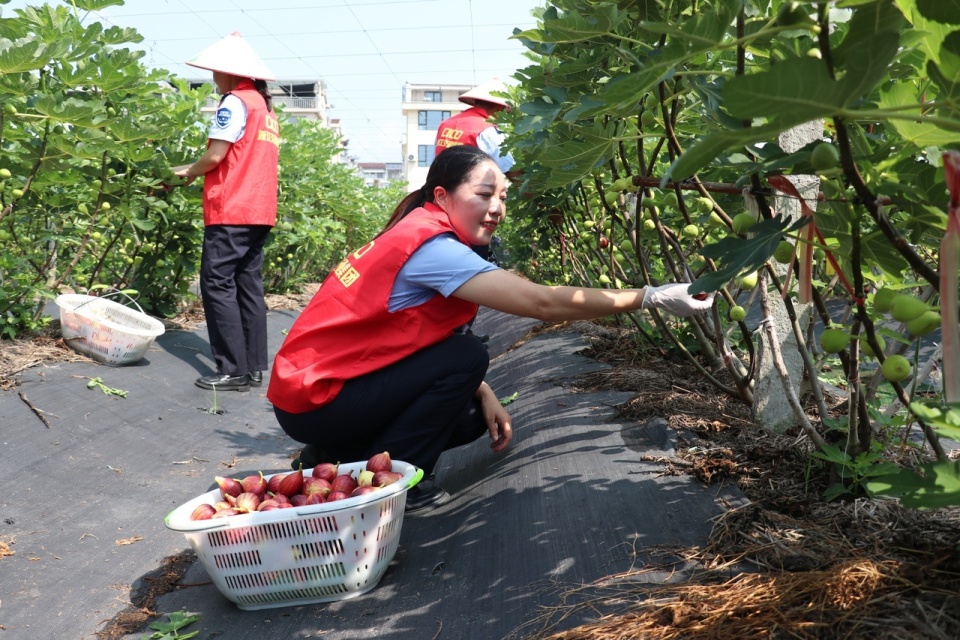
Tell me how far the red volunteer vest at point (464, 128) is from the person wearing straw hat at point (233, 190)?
4.71ft

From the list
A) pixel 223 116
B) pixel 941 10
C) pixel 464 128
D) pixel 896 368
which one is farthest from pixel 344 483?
pixel 464 128

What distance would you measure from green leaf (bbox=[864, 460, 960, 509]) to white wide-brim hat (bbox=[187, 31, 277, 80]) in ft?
14.9

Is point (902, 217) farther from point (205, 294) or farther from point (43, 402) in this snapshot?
point (205, 294)

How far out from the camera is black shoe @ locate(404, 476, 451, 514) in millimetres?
2945

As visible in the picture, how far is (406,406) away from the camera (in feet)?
9.38

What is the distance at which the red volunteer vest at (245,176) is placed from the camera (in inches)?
194

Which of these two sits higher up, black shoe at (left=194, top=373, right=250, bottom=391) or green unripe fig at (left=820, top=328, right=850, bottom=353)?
green unripe fig at (left=820, top=328, right=850, bottom=353)

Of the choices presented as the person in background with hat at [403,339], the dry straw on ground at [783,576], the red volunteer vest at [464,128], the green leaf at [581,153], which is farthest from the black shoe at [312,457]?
the red volunteer vest at [464,128]

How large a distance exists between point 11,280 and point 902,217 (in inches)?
181

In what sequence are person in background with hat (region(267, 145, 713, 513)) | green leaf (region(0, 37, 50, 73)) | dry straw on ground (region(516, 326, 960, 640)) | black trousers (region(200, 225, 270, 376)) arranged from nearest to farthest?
dry straw on ground (region(516, 326, 960, 640))
person in background with hat (region(267, 145, 713, 513))
green leaf (region(0, 37, 50, 73))
black trousers (region(200, 225, 270, 376))

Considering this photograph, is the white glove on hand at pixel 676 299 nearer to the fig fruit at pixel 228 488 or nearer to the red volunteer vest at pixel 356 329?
the red volunteer vest at pixel 356 329

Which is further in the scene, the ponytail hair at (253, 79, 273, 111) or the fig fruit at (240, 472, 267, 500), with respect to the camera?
the ponytail hair at (253, 79, 273, 111)

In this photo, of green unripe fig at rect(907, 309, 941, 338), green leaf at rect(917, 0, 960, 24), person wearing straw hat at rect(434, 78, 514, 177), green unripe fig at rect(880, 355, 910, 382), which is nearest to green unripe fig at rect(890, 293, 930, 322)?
green unripe fig at rect(907, 309, 941, 338)

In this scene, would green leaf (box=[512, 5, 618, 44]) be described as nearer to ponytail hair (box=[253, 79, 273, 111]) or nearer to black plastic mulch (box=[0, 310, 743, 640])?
black plastic mulch (box=[0, 310, 743, 640])
